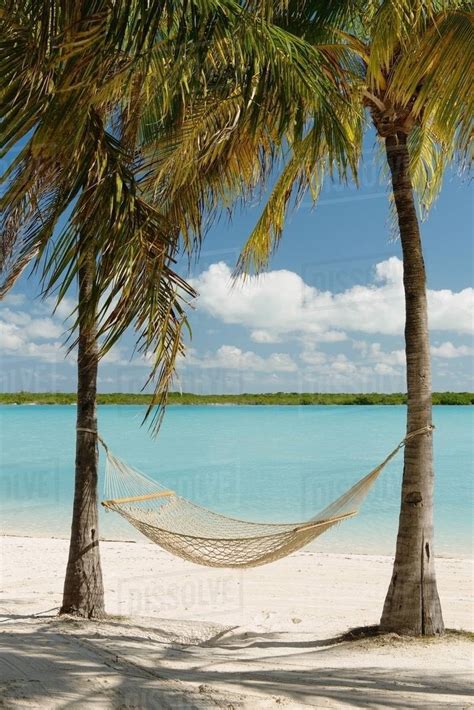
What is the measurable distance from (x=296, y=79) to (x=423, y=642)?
2123 millimetres

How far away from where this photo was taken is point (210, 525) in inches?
136

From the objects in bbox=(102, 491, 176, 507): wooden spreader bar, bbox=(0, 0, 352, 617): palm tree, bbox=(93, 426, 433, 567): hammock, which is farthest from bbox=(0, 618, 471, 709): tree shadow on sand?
bbox=(0, 0, 352, 617): palm tree

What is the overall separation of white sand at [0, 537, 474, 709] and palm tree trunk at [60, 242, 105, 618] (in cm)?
14

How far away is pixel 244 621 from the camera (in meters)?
3.61

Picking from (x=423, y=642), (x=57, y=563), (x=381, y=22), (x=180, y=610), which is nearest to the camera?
(x=381, y=22)

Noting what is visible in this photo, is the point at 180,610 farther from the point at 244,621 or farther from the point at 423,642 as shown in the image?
the point at 423,642

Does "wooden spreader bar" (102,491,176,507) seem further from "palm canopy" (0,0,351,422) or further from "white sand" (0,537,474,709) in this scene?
"palm canopy" (0,0,351,422)

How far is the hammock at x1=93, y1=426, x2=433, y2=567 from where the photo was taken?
285 cm

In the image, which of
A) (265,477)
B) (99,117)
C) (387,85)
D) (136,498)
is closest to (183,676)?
(136,498)

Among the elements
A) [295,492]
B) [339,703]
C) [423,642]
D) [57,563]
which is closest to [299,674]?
[339,703]

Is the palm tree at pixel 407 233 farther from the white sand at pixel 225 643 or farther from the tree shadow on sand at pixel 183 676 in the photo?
the tree shadow on sand at pixel 183 676

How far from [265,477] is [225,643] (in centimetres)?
1115

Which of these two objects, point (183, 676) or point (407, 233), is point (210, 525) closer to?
point (183, 676)

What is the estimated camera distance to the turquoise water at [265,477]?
7902 mm
